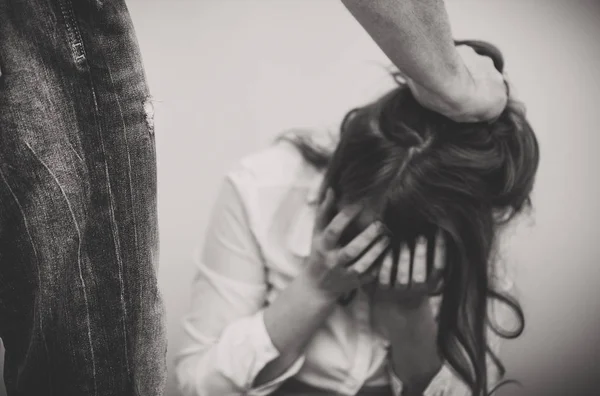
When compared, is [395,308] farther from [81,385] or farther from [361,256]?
[81,385]

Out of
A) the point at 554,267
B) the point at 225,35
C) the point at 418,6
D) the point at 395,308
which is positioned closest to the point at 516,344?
the point at 554,267

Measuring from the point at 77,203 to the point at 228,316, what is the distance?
1.89 ft

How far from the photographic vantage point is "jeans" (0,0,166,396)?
489 mm

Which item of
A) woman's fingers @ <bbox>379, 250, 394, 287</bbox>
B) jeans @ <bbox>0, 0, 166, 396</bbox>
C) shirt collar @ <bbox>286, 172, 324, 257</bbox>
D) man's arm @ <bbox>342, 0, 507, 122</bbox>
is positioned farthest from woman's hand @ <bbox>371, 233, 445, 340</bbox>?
jeans @ <bbox>0, 0, 166, 396</bbox>

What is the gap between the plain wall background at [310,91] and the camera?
142cm

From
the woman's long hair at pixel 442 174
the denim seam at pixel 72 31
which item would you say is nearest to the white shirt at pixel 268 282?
the woman's long hair at pixel 442 174

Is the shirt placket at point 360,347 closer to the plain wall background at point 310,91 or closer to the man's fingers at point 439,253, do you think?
the man's fingers at point 439,253

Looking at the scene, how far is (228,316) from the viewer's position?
41.3 inches

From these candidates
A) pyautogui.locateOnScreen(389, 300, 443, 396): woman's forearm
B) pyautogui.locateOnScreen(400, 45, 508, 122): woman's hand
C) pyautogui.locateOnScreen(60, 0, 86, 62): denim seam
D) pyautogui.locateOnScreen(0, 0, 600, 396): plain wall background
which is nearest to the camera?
pyautogui.locateOnScreen(60, 0, 86, 62): denim seam

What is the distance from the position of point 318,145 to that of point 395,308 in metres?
0.32

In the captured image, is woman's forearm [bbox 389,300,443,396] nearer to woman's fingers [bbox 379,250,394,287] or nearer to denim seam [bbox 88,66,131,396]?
woman's fingers [bbox 379,250,394,287]

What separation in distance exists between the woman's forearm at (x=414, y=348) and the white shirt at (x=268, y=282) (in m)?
0.02

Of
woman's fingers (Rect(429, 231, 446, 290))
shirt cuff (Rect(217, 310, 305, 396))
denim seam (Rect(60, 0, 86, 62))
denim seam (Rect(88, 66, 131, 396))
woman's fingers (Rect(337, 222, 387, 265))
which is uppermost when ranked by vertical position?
denim seam (Rect(60, 0, 86, 62))

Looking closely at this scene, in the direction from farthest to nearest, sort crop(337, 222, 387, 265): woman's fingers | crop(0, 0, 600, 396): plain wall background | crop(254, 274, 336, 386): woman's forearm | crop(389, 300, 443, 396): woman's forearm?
crop(0, 0, 600, 396): plain wall background, crop(389, 300, 443, 396): woman's forearm, crop(254, 274, 336, 386): woman's forearm, crop(337, 222, 387, 265): woman's fingers
